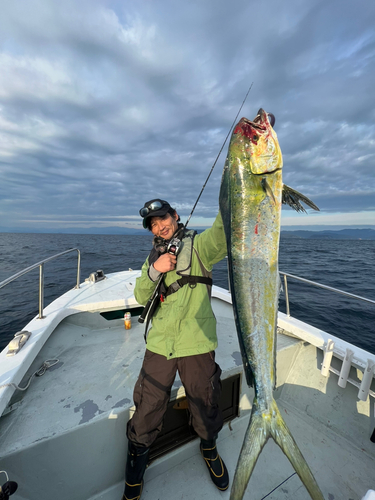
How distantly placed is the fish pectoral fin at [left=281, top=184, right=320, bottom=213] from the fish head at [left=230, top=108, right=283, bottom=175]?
29 centimetres

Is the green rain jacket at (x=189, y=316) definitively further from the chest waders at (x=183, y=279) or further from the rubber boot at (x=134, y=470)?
the rubber boot at (x=134, y=470)

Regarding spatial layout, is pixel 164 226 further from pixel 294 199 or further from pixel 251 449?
pixel 251 449

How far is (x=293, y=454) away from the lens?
5.85 feet

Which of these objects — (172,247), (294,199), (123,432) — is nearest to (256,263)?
(294,199)

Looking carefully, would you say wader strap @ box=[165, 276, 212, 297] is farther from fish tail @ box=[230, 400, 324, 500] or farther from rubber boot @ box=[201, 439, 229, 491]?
rubber boot @ box=[201, 439, 229, 491]

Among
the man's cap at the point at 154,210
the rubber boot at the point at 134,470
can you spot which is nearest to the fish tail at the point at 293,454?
the rubber boot at the point at 134,470

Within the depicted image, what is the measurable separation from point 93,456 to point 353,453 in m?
3.40

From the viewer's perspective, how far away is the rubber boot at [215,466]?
2.68 m

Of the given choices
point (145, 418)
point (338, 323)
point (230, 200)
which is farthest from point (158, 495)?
point (338, 323)

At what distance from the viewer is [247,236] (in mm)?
1756

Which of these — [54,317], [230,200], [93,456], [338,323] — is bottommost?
[338,323]

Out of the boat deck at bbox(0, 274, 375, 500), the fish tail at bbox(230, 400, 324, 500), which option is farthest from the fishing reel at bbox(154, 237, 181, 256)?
the boat deck at bbox(0, 274, 375, 500)

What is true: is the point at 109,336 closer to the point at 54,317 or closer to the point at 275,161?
the point at 54,317

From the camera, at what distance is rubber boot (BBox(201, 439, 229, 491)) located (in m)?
2.68
